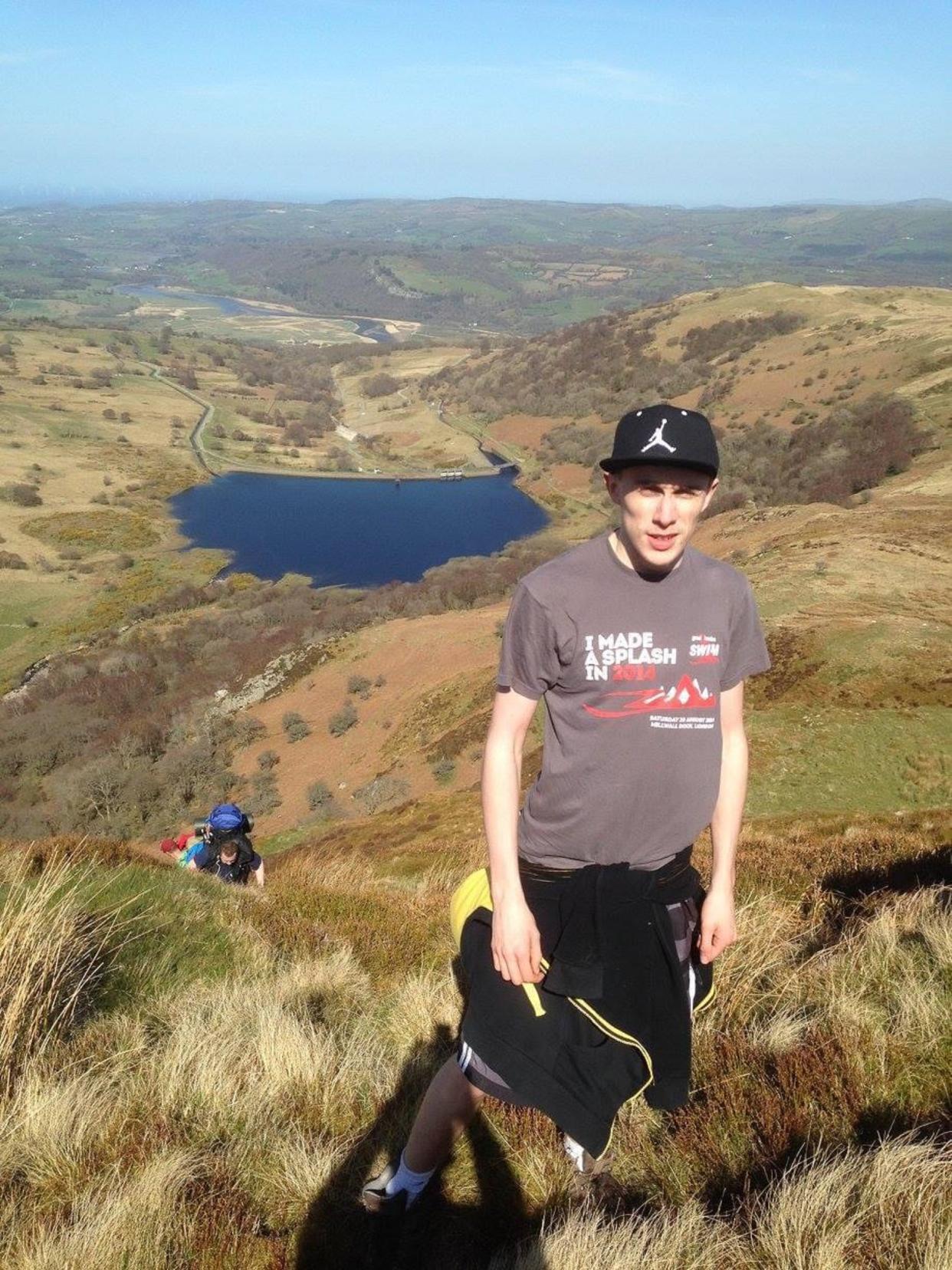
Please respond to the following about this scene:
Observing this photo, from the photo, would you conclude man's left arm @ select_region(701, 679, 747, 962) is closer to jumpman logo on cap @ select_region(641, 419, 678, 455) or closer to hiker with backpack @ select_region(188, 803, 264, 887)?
jumpman logo on cap @ select_region(641, 419, 678, 455)

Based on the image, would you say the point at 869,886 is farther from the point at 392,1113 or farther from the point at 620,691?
the point at 620,691

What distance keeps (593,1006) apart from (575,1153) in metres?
0.75

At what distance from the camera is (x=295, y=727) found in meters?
25.6

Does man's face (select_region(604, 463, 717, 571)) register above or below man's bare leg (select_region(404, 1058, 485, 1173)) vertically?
above

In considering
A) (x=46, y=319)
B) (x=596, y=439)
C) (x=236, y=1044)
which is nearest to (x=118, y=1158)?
(x=236, y=1044)

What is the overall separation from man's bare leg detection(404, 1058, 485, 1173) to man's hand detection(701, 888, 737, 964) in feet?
3.05

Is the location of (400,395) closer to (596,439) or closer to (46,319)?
(596,439)

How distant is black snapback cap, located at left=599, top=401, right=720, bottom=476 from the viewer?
2059mm

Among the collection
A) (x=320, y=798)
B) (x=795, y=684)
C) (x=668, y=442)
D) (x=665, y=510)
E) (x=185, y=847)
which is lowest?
(x=320, y=798)

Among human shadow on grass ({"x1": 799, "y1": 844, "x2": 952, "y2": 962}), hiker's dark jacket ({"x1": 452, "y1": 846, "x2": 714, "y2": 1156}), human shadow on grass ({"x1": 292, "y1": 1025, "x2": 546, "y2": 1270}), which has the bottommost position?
human shadow on grass ({"x1": 799, "y1": 844, "x2": 952, "y2": 962})

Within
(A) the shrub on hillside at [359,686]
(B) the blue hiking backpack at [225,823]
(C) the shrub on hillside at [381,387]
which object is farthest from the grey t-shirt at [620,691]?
(C) the shrub on hillside at [381,387]

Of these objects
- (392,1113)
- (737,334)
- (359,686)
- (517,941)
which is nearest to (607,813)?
(517,941)

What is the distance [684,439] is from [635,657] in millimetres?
→ 648

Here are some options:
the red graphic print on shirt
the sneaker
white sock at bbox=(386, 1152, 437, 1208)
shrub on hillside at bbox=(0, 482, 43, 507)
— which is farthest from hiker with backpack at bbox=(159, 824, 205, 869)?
shrub on hillside at bbox=(0, 482, 43, 507)
